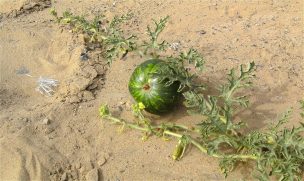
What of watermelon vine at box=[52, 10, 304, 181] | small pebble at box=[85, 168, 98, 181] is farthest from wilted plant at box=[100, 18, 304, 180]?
small pebble at box=[85, 168, 98, 181]

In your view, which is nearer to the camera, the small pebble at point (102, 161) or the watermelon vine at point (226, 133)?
the watermelon vine at point (226, 133)

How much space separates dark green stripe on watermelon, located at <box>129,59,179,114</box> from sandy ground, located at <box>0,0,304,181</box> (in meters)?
0.22

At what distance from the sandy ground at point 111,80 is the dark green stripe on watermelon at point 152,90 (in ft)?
0.73

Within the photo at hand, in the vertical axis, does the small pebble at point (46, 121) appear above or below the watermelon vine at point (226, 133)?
below

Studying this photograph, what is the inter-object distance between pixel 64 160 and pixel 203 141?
43.7 inches

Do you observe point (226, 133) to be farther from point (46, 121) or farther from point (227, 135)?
point (46, 121)

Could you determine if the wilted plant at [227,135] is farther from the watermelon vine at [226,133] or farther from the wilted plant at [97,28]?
the wilted plant at [97,28]

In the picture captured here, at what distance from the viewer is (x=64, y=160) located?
334cm

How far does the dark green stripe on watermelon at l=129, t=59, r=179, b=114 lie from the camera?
3469mm

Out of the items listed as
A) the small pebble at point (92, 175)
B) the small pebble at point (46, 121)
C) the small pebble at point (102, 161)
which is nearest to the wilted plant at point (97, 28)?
the small pebble at point (46, 121)

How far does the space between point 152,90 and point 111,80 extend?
83 cm

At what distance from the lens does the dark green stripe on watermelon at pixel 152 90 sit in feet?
11.4

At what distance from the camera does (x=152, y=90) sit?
349cm

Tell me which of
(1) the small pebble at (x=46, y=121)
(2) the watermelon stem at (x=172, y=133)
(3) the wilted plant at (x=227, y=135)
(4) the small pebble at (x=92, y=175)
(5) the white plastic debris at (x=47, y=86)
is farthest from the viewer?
(5) the white plastic debris at (x=47, y=86)
